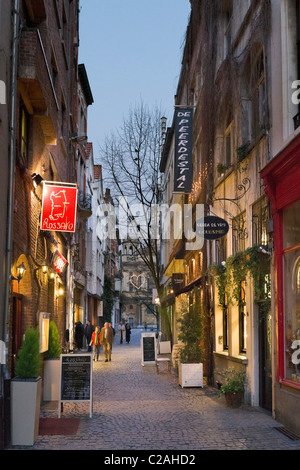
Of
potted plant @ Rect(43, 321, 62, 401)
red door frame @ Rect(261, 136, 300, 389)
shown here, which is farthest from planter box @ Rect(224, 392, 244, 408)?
potted plant @ Rect(43, 321, 62, 401)

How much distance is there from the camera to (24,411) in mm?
8461

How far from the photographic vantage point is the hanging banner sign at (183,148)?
18344 millimetres

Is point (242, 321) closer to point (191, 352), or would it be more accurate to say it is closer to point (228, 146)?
point (191, 352)

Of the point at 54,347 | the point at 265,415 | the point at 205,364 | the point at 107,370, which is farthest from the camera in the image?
the point at 107,370

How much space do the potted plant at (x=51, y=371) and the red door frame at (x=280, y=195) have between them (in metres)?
5.14

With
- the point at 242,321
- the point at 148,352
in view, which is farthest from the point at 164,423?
the point at 148,352

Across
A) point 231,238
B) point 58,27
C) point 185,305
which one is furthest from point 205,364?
point 58,27

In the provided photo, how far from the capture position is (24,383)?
8.54 m

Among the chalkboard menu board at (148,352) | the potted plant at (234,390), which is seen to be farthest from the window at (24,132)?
the chalkboard menu board at (148,352)

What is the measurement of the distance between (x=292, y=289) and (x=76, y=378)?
430cm

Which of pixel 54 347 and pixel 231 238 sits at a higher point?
pixel 231 238

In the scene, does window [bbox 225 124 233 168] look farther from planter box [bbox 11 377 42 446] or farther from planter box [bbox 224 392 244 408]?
planter box [bbox 11 377 42 446]

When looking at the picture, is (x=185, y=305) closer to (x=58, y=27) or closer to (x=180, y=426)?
(x=180, y=426)

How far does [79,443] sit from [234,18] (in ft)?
36.1
